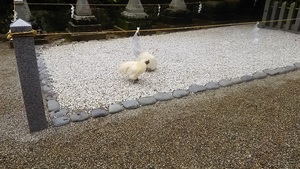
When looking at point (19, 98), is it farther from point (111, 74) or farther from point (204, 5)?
point (204, 5)

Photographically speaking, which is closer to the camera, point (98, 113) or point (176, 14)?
point (98, 113)

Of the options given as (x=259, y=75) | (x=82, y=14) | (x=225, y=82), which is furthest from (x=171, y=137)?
(x=82, y=14)

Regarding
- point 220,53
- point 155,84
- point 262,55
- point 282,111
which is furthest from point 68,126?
point 262,55

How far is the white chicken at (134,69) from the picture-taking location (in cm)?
385

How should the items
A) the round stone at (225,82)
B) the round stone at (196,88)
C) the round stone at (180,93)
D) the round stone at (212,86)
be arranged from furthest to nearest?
1. the round stone at (225,82)
2. the round stone at (212,86)
3. the round stone at (196,88)
4. the round stone at (180,93)

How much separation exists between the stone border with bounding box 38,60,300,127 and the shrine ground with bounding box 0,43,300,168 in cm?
9

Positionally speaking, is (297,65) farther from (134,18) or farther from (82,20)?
(82,20)

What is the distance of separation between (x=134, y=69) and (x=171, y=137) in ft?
4.96

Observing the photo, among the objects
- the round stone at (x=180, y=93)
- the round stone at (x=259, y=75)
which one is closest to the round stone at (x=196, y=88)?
the round stone at (x=180, y=93)

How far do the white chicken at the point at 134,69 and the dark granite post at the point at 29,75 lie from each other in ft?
5.07

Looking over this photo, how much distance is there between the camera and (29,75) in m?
2.50

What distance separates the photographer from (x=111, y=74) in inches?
168

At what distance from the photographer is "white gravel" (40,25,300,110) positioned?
12.1 feet

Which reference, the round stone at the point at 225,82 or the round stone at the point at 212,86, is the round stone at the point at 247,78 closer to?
the round stone at the point at 225,82
